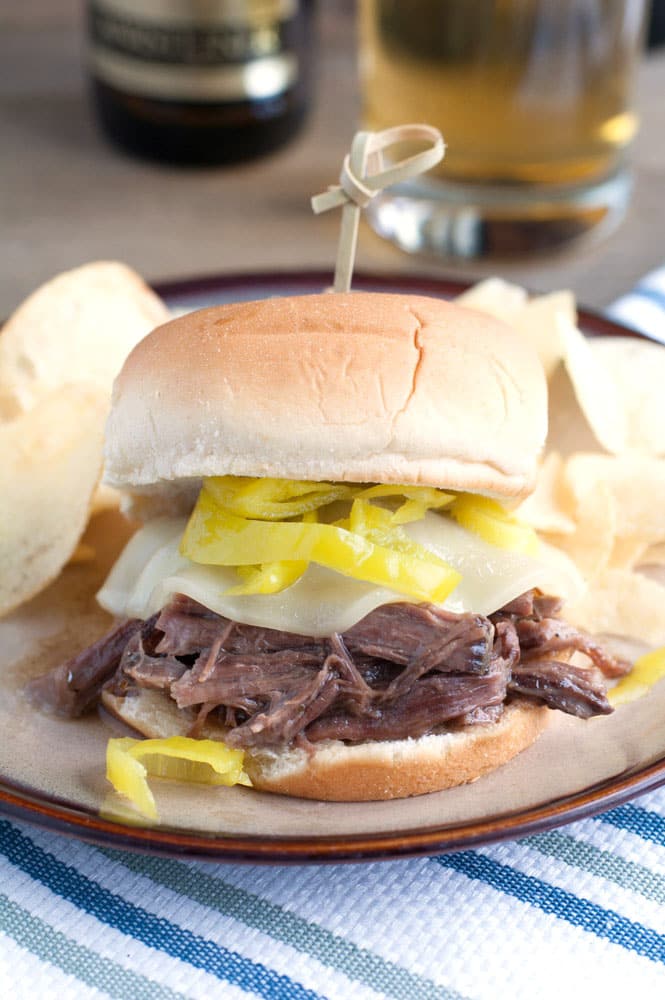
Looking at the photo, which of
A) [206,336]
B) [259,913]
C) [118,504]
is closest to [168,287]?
[118,504]

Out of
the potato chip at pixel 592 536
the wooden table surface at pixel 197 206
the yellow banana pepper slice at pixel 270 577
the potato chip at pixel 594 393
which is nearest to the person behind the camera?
the yellow banana pepper slice at pixel 270 577

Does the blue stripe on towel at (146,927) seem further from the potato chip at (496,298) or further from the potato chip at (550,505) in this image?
the potato chip at (496,298)

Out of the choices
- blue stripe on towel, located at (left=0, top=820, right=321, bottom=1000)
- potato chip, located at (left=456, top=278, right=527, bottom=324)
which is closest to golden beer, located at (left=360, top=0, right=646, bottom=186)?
potato chip, located at (left=456, top=278, right=527, bottom=324)

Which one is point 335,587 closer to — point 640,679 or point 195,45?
point 640,679

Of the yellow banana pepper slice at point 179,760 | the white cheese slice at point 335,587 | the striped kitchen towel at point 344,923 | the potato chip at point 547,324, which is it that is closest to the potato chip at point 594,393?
the potato chip at point 547,324

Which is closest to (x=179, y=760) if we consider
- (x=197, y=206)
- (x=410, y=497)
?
(x=410, y=497)

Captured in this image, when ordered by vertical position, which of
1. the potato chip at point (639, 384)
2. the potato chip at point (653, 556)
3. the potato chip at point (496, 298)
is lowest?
the potato chip at point (653, 556)
